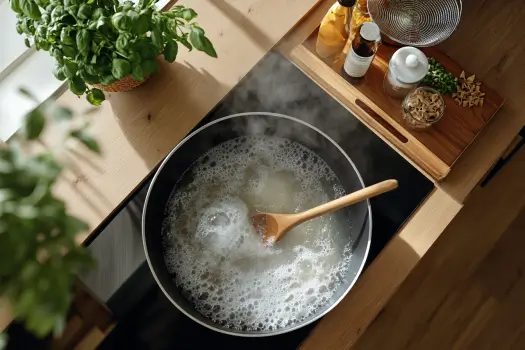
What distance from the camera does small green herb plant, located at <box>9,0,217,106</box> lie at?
69 centimetres

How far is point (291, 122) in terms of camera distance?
33.4 inches

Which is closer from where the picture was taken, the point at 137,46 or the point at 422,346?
the point at 137,46

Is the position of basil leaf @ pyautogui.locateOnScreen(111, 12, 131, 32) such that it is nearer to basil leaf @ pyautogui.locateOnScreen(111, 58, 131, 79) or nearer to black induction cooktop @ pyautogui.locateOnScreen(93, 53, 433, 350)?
basil leaf @ pyautogui.locateOnScreen(111, 58, 131, 79)

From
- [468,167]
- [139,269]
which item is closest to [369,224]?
[468,167]

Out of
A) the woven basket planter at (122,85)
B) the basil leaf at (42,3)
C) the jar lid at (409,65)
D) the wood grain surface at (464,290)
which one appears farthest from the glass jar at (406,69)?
the wood grain surface at (464,290)

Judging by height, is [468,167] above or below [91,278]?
below

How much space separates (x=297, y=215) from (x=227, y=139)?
0.60 ft

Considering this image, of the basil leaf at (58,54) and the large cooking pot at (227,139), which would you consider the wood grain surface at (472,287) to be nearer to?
the large cooking pot at (227,139)

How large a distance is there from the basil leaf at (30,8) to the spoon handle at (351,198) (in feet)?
1.57

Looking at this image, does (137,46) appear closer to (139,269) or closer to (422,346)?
(139,269)

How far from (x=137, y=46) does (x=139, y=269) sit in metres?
0.36

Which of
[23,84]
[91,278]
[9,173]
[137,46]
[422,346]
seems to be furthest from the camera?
[422,346]

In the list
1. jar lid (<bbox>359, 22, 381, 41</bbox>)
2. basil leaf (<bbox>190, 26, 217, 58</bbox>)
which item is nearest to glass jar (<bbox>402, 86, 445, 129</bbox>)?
jar lid (<bbox>359, 22, 381, 41</bbox>)

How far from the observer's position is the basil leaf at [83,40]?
682mm
